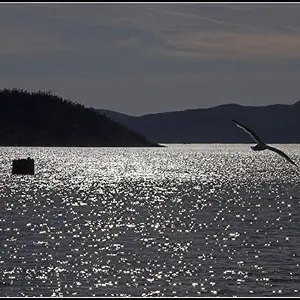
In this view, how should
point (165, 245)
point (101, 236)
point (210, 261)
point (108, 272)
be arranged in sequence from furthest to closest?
point (101, 236) → point (165, 245) → point (210, 261) → point (108, 272)

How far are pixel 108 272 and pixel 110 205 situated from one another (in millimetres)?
68618

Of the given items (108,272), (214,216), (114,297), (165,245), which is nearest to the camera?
(114,297)

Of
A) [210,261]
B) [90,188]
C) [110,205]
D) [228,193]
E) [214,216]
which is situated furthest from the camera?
[90,188]

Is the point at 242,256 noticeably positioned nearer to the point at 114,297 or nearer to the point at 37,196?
the point at 114,297

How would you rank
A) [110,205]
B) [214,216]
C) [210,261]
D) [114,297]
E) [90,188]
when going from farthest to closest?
[90,188]
[110,205]
[214,216]
[210,261]
[114,297]

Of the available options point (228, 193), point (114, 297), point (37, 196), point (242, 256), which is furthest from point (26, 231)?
point (228, 193)

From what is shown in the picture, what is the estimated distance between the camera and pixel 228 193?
16825 centimetres

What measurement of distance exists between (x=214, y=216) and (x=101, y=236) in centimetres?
2868

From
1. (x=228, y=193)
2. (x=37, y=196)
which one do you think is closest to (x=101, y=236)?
(x=37, y=196)

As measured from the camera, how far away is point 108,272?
65.7 meters

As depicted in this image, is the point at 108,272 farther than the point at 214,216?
No

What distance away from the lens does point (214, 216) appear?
116 m

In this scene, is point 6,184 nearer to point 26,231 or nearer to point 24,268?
point 26,231

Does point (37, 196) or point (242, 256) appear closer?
point (242, 256)
